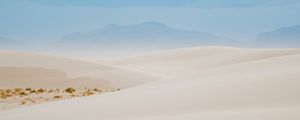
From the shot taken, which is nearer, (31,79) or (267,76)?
(267,76)

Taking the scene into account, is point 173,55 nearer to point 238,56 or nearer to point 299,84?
point 238,56

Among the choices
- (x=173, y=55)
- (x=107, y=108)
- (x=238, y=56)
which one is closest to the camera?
(x=107, y=108)

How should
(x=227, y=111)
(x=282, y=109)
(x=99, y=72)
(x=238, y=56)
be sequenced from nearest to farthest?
(x=282, y=109) < (x=227, y=111) < (x=99, y=72) < (x=238, y=56)

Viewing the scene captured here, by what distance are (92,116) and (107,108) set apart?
0.66m

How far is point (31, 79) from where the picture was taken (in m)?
26.9

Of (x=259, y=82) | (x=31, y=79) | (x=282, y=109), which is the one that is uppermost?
(x=31, y=79)

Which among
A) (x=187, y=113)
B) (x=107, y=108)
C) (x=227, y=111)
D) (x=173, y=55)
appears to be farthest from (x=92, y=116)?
(x=173, y=55)

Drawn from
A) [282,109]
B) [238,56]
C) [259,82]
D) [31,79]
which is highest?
[238,56]

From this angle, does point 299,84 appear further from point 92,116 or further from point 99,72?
point 99,72

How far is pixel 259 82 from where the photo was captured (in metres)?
9.18

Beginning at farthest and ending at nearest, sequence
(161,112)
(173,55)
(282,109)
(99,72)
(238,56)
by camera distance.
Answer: (173,55) < (238,56) < (99,72) < (161,112) < (282,109)

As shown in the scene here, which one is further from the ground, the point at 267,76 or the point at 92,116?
the point at 267,76

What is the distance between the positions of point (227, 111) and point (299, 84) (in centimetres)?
182

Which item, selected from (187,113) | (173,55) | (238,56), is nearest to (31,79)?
(187,113)
